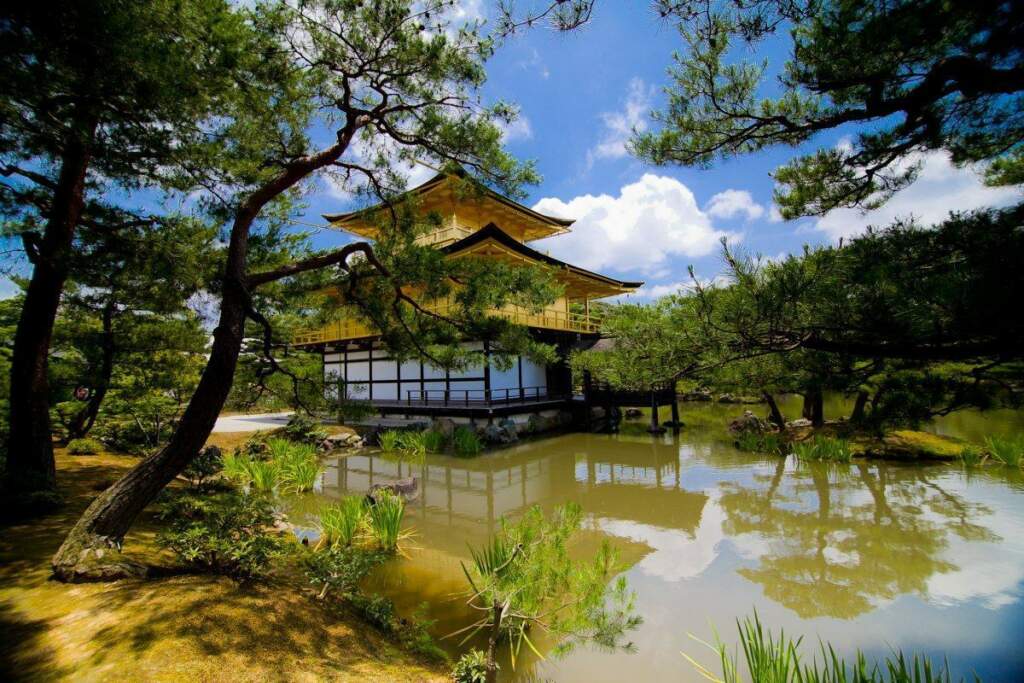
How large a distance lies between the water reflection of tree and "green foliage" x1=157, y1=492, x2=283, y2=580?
452 centimetres

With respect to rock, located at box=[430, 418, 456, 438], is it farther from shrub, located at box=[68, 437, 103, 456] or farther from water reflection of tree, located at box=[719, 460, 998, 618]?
water reflection of tree, located at box=[719, 460, 998, 618]

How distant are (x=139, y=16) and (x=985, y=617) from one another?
24.1 ft

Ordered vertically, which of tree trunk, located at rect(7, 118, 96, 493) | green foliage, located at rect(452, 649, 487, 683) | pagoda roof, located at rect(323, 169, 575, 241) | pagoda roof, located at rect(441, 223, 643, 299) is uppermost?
pagoda roof, located at rect(323, 169, 575, 241)

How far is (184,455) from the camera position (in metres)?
3.33

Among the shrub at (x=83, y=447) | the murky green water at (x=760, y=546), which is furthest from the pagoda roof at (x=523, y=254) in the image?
the shrub at (x=83, y=447)

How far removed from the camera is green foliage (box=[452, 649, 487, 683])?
8.54 feet

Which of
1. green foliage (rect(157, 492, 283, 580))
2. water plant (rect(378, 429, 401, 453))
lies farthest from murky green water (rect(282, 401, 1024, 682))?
green foliage (rect(157, 492, 283, 580))

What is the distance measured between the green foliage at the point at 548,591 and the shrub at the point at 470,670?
0.31ft

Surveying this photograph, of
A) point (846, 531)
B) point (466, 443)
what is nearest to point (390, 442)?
point (466, 443)

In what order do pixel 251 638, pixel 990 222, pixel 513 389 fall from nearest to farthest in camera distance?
pixel 990 222
pixel 251 638
pixel 513 389

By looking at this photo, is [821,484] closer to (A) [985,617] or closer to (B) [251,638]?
(A) [985,617]

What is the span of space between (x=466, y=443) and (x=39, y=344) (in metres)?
7.54

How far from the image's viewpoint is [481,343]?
13.0 m

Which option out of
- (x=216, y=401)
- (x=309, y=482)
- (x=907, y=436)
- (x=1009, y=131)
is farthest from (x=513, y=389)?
(x=1009, y=131)
